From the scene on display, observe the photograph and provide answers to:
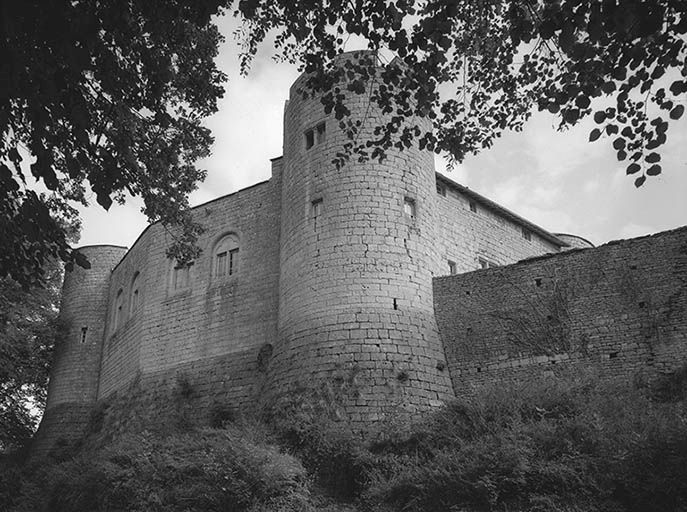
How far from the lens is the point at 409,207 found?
60.1ft

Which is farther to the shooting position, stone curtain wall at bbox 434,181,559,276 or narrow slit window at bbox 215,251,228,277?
narrow slit window at bbox 215,251,228,277

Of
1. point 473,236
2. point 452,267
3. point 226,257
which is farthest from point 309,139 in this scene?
point 473,236

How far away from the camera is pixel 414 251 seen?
17.7 m

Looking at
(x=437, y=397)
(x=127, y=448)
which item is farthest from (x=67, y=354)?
(x=437, y=397)

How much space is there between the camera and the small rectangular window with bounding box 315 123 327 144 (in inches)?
757

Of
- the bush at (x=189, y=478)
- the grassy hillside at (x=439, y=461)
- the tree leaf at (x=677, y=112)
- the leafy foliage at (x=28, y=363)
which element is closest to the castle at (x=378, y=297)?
the grassy hillside at (x=439, y=461)

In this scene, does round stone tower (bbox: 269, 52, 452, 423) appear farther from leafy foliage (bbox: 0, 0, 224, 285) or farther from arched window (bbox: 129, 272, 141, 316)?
arched window (bbox: 129, 272, 141, 316)

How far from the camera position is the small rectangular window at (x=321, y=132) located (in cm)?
1923

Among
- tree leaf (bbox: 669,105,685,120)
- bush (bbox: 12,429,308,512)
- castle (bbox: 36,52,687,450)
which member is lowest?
bush (bbox: 12,429,308,512)

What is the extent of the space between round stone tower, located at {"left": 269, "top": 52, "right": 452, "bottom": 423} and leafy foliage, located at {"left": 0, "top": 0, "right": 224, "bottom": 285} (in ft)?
16.9

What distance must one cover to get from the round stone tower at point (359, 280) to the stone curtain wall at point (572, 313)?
2.38 ft

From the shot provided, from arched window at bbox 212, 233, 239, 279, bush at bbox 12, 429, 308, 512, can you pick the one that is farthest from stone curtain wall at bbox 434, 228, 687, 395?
arched window at bbox 212, 233, 239, 279

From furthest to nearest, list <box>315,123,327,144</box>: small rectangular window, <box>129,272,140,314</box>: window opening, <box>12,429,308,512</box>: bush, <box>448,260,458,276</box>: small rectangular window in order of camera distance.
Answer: <box>129,272,140,314</box>: window opening < <box>448,260,458,276</box>: small rectangular window < <box>315,123,327,144</box>: small rectangular window < <box>12,429,308,512</box>: bush

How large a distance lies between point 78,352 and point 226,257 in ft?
33.6
